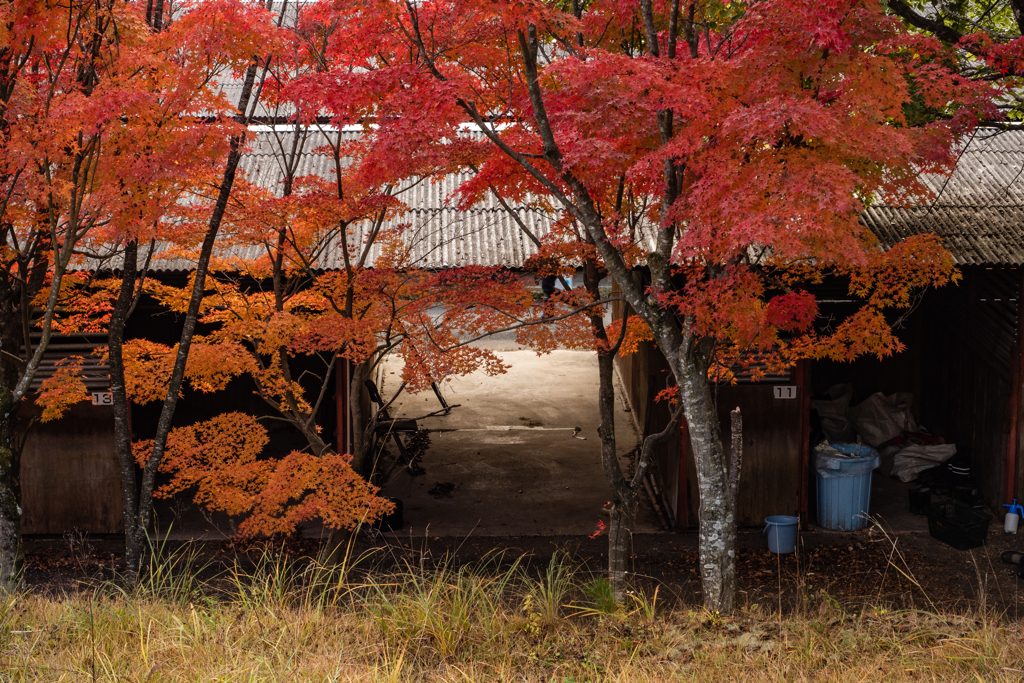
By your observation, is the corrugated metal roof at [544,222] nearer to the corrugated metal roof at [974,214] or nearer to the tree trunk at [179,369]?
the corrugated metal roof at [974,214]

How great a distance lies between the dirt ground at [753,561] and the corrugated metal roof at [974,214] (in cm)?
324

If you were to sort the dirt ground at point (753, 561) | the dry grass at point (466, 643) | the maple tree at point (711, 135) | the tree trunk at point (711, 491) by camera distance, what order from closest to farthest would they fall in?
the dry grass at point (466, 643) → the maple tree at point (711, 135) → the tree trunk at point (711, 491) → the dirt ground at point (753, 561)

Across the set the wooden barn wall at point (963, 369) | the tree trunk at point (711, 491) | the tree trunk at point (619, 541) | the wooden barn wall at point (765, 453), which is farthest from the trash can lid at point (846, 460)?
the tree trunk at point (711, 491)

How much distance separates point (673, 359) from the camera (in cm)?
599

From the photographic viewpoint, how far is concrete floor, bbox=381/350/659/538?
31.7 feet

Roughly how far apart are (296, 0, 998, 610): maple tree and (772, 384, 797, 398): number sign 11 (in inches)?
72.6

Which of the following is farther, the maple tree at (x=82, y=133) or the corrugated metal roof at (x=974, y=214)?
the corrugated metal roof at (x=974, y=214)

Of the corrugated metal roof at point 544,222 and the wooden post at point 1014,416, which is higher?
the corrugated metal roof at point 544,222

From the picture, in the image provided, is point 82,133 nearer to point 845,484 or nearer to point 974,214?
point 845,484

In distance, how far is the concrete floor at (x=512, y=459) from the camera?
9664 millimetres

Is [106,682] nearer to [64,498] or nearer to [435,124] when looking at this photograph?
[435,124]

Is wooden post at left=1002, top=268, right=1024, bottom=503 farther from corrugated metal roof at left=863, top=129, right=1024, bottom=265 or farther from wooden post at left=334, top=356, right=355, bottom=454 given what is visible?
wooden post at left=334, top=356, right=355, bottom=454

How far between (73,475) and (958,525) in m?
10.2

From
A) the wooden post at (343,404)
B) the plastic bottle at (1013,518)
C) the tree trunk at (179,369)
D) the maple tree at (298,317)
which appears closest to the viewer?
the tree trunk at (179,369)
